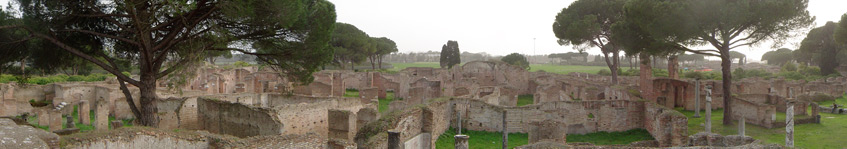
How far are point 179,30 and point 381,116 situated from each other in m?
5.34

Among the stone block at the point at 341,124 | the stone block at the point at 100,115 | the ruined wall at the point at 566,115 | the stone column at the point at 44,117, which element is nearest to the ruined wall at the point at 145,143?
the stone block at the point at 341,124

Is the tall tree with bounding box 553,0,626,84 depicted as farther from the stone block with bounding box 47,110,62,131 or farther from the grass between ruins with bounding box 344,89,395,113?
the stone block with bounding box 47,110,62,131

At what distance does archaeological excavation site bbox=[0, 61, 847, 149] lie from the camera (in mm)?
9133

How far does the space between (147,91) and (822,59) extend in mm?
46973

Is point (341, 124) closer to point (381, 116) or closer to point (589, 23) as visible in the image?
point (381, 116)

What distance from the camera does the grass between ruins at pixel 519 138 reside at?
1481cm

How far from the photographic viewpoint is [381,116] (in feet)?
43.6

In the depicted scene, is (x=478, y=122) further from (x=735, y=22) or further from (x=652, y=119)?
(x=735, y=22)

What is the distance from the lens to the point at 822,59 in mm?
41531

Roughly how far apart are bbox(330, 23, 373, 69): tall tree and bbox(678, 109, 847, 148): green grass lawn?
32.8 meters

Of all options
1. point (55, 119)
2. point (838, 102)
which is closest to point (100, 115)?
point (55, 119)

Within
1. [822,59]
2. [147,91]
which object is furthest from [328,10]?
[822,59]

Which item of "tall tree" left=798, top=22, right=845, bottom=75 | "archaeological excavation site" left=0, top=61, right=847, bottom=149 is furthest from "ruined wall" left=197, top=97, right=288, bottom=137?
"tall tree" left=798, top=22, right=845, bottom=75

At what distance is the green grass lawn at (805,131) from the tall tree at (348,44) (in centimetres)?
3283
